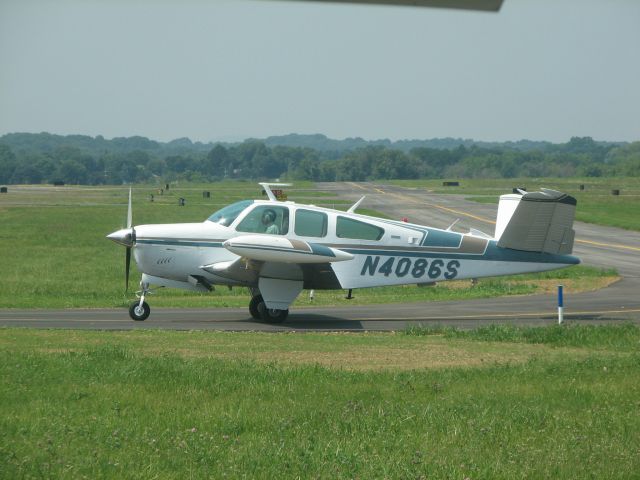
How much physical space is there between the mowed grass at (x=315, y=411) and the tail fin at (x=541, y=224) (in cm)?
600

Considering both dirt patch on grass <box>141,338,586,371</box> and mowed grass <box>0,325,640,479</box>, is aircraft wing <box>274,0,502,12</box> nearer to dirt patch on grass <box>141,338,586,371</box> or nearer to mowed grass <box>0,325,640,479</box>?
mowed grass <box>0,325,640,479</box>

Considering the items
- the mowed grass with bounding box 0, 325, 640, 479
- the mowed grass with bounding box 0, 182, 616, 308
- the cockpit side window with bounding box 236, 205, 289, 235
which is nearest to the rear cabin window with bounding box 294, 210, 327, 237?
the cockpit side window with bounding box 236, 205, 289, 235

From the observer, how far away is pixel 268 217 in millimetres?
19844

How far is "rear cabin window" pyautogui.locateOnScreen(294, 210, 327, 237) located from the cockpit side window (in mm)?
A: 268

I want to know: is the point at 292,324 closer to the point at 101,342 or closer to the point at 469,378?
the point at 101,342

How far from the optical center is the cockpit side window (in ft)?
64.9

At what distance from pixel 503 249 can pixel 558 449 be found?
1291cm

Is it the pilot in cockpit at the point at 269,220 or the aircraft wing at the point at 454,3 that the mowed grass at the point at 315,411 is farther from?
the pilot in cockpit at the point at 269,220

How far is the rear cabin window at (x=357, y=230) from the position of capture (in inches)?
794

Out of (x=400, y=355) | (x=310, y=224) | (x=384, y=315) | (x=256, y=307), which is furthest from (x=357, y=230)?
(x=400, y=355)

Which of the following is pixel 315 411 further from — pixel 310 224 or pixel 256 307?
pixel 256 307

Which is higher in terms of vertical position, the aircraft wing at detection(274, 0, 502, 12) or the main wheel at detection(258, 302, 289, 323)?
the aircraft wing at detection(274, 0, 502, 12)

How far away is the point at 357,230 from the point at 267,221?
2003 millimetres

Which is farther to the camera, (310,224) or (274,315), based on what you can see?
(310,224)
